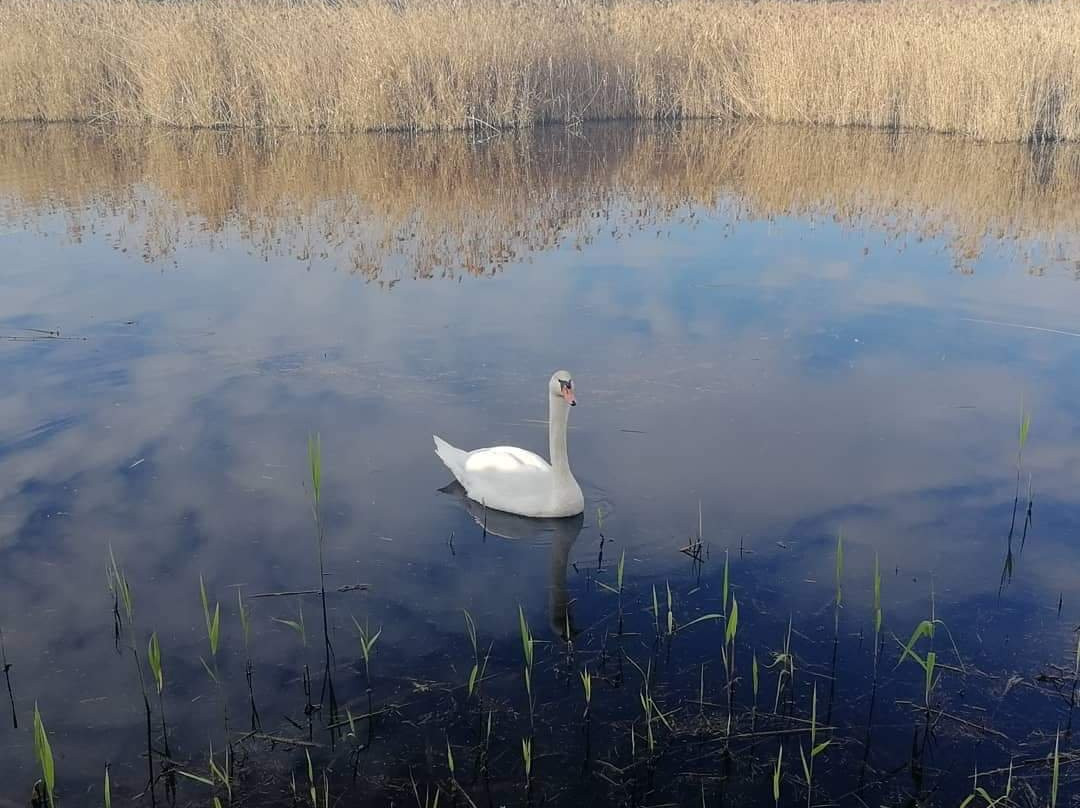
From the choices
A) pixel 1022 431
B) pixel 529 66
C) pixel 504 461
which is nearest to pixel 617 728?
pixel 504 461

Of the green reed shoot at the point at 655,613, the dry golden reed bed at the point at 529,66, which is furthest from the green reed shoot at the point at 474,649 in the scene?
the dry golden reed bed at the point at 529,66

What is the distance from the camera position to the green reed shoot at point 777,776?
3.50 metres

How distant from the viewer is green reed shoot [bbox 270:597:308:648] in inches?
177

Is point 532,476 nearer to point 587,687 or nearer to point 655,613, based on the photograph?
point 655,613

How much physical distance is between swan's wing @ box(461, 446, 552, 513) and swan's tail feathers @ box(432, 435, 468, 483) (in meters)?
0.07

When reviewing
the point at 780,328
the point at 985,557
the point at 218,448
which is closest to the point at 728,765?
the point at 985,557

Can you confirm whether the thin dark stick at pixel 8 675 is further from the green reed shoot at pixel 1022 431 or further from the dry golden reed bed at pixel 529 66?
the dry golden reed bed at pixel 529 66

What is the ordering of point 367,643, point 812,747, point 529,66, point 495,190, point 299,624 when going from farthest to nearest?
point 529,66
point 495,190
point 299,624
point 367,643
point 812,747

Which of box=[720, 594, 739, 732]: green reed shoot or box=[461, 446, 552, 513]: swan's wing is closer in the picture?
box=[720, 594, 739, 732]: green reed shoot

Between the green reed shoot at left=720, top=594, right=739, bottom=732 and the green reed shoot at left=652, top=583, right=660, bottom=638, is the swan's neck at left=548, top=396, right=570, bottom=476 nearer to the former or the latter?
the green reed shoot at left=652, top=583, right=660, bottom=638

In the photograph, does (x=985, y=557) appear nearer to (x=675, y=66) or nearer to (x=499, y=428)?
(x=499, y=428)

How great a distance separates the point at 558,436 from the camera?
5.69 m

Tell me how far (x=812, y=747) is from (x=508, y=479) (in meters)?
2.40

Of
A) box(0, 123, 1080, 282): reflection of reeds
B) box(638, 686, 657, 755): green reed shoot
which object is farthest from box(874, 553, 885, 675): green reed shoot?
box(0, 123, 1080, 282): reflection of reeds
